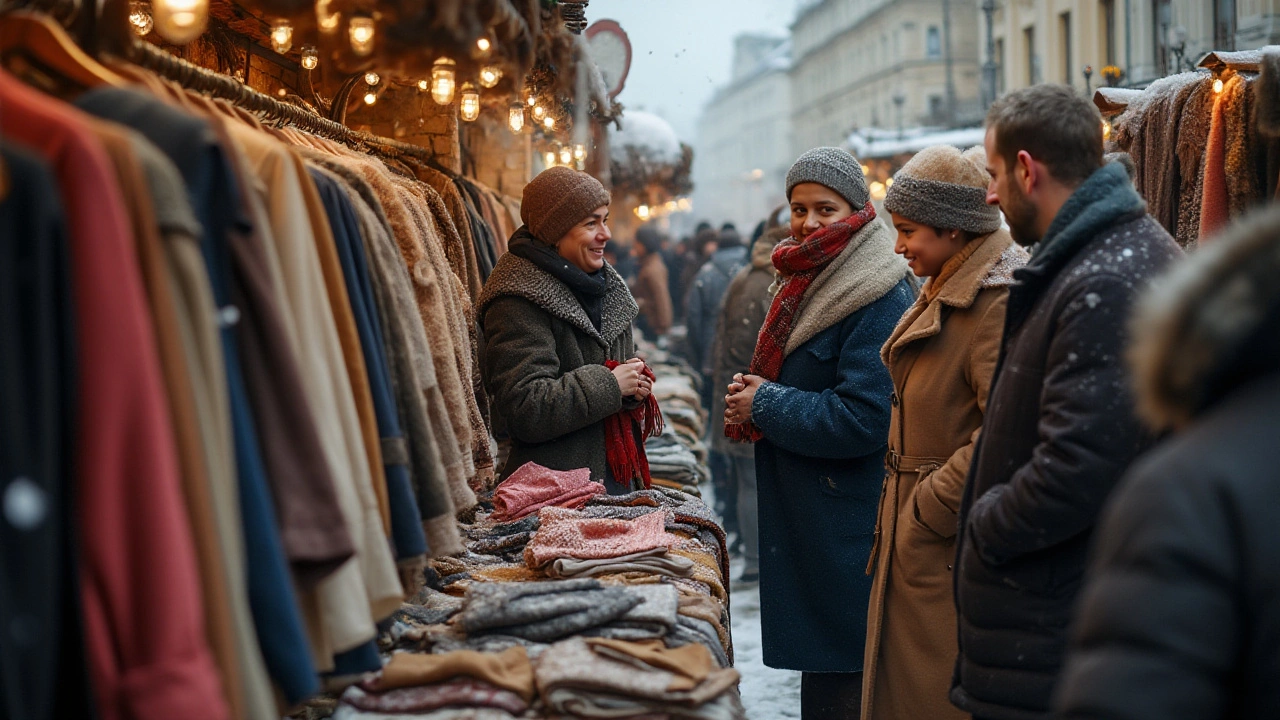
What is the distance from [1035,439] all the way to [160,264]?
1.85 meters

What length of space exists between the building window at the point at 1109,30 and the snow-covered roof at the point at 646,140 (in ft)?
56.5

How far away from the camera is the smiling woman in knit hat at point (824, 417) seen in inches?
157

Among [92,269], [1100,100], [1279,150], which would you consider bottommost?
[92,269]

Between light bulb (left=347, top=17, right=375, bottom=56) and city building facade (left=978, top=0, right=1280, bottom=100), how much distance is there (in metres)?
14.1

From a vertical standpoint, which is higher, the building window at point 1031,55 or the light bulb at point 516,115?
the building window at point 1031,55

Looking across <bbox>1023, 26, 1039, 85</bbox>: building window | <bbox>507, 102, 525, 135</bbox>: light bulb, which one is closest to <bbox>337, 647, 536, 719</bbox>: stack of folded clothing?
<bbox>507, 102, 525, 135</bbox>: light bulb

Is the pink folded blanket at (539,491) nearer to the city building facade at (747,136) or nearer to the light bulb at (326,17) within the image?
the light bulb at (326,17)

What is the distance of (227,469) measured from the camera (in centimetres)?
177

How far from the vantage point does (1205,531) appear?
1.44 m

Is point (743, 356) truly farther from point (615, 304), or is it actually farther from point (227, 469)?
point (227, 469)

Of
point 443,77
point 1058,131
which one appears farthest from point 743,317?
point 1058,131

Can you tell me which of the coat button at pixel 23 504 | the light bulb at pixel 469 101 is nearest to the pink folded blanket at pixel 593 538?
the light bulb at pixel 469 101

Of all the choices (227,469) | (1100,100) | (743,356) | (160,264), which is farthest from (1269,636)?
(743,356)

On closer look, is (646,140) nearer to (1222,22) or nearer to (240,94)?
(240,94)
